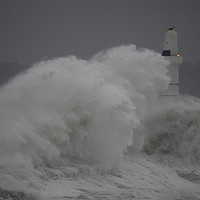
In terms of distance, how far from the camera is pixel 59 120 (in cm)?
1458

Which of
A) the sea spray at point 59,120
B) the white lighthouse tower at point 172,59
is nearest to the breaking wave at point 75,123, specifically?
the sea spray at point 59,120

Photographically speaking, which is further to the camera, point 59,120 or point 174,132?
point 174,132

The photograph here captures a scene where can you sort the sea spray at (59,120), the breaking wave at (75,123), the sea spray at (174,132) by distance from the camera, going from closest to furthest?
Result: the sea spray at (59,120) < the breaking wave at (75,123) < the sea spray at (174,132)

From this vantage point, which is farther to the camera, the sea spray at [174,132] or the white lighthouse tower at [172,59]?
the white lighthouse tower at [172,59]

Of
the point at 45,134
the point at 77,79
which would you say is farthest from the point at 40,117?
the point at 77,79

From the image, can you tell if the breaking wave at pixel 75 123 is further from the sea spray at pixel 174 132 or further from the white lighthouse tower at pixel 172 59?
the white lighthouse tower at pixel 172 59

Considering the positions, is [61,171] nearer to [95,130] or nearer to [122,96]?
[95,130]

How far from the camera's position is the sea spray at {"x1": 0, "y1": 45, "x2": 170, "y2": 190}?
12.1 metres

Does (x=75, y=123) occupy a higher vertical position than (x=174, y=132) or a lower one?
higher

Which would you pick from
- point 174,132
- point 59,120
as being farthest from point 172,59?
point 59,120

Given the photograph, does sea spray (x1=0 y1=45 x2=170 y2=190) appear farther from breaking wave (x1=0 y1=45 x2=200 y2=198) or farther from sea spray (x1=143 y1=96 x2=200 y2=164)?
sea spray (x1=143 y1=96 x2=200 y2=164)

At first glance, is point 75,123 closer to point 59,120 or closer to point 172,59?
point 59,120

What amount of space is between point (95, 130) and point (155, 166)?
383 centimetres

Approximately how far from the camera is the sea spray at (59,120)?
39.7 feet
